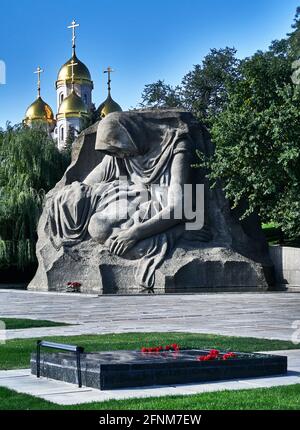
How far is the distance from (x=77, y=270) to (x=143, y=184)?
11.8ft

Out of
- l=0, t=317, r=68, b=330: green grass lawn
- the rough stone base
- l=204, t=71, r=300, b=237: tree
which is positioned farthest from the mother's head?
l=0, t=317, r=68, b=330: green grass lawn

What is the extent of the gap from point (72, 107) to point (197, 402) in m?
67.7

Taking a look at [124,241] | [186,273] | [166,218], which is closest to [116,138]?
[166,218]

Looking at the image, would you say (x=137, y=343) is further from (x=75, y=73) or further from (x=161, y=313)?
(x=75, y=73)

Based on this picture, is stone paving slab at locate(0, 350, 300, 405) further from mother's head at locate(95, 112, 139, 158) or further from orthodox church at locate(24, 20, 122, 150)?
orthodox church at locate(24, 20, 122, 150)

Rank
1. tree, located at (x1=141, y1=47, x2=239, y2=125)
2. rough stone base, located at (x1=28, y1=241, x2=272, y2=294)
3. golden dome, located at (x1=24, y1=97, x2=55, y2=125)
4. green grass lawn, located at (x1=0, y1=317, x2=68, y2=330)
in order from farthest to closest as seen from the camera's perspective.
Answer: golden dome, located at (x1=24, y1=97, x2=55, y2=125) < tree, located at (x1=141, y1=47, x2=239, y2=125) < rough stone base, located at (x1=28, y1=241, x2=272, y2=294) < green grass lawn, located at (x1=0, y1=317, x2=68, y2=330)

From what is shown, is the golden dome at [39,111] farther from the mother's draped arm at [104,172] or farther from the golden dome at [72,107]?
the mother's draped arm at [104,172]

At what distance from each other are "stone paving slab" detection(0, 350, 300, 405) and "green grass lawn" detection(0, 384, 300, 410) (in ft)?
0.77

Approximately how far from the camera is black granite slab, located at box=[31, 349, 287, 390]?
8.66 metres

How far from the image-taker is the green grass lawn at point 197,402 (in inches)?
290

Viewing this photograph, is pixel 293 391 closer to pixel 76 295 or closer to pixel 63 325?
pixel 63 325

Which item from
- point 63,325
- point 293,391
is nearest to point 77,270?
point 63,325

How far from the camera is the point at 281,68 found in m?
28.3

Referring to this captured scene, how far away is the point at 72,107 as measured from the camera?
7394 cm
